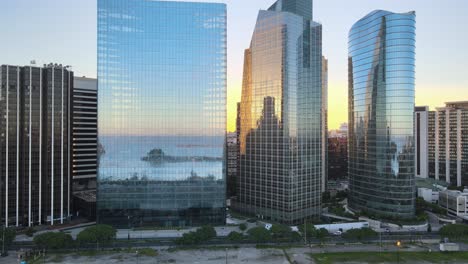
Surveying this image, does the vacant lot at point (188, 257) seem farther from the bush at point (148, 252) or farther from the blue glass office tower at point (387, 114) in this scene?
the blue glass office tower at point (387, 114)

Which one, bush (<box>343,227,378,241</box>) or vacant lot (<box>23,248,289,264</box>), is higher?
bush (<box>343,227,378,241</box>)

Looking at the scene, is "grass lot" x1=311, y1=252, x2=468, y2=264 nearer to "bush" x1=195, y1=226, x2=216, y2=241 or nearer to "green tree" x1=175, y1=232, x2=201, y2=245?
"bush" x1=195, y1=226, x2=216, y2=241

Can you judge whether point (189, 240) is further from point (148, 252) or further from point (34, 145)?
point (34, 145)

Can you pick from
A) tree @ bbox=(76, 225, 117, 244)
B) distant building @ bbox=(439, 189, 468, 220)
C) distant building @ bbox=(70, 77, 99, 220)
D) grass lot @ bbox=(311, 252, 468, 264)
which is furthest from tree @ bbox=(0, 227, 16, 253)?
distant building @ bbox=(439, 189, 468, 220)

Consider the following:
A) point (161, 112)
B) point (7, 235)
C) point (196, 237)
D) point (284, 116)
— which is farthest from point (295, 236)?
point (7, 235)

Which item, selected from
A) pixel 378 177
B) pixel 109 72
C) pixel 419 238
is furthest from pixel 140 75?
pixel 419 238

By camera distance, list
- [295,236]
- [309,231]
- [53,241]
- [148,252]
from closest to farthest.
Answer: [53,241] < [148,252] < [295,236] < [309,231]

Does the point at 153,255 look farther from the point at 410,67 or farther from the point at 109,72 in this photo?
the point at 410,67
